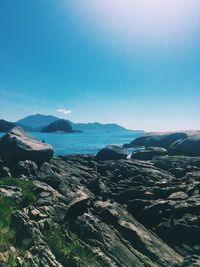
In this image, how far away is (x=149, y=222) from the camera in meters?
22.3

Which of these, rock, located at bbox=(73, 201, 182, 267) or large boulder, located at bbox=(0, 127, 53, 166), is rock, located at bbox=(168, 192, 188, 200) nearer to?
rock, located at bbox=(73, 201, 182, 267)

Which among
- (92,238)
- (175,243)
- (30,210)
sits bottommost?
(175,243)

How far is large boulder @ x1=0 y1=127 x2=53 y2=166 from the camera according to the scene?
34.9 metres

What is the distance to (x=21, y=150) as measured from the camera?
3516 cm

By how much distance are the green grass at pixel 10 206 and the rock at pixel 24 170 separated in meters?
4.90

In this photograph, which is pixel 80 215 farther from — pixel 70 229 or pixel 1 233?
pixel 1 233

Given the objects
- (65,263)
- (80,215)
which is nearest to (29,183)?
(80,215)

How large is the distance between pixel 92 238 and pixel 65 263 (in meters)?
2.61

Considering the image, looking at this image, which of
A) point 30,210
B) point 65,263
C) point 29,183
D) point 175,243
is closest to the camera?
point 65,263

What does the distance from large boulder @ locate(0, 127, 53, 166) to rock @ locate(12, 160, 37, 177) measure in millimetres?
3343

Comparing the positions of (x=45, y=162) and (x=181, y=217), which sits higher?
(x=45, y=162)

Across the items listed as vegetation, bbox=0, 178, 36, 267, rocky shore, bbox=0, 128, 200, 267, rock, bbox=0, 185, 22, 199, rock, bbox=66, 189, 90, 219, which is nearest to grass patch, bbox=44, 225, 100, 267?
rocky shore, bbox=0, 128, 200, 267

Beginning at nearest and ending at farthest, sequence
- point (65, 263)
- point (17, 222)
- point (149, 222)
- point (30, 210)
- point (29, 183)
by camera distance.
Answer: point (65, 263) < point (17, 222) < point (30, 210) < point (149, 222) < point (29, 183)

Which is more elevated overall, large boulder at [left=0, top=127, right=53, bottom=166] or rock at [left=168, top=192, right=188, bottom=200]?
large boulder at [left=0, top=127, right=53, bottom=166]
